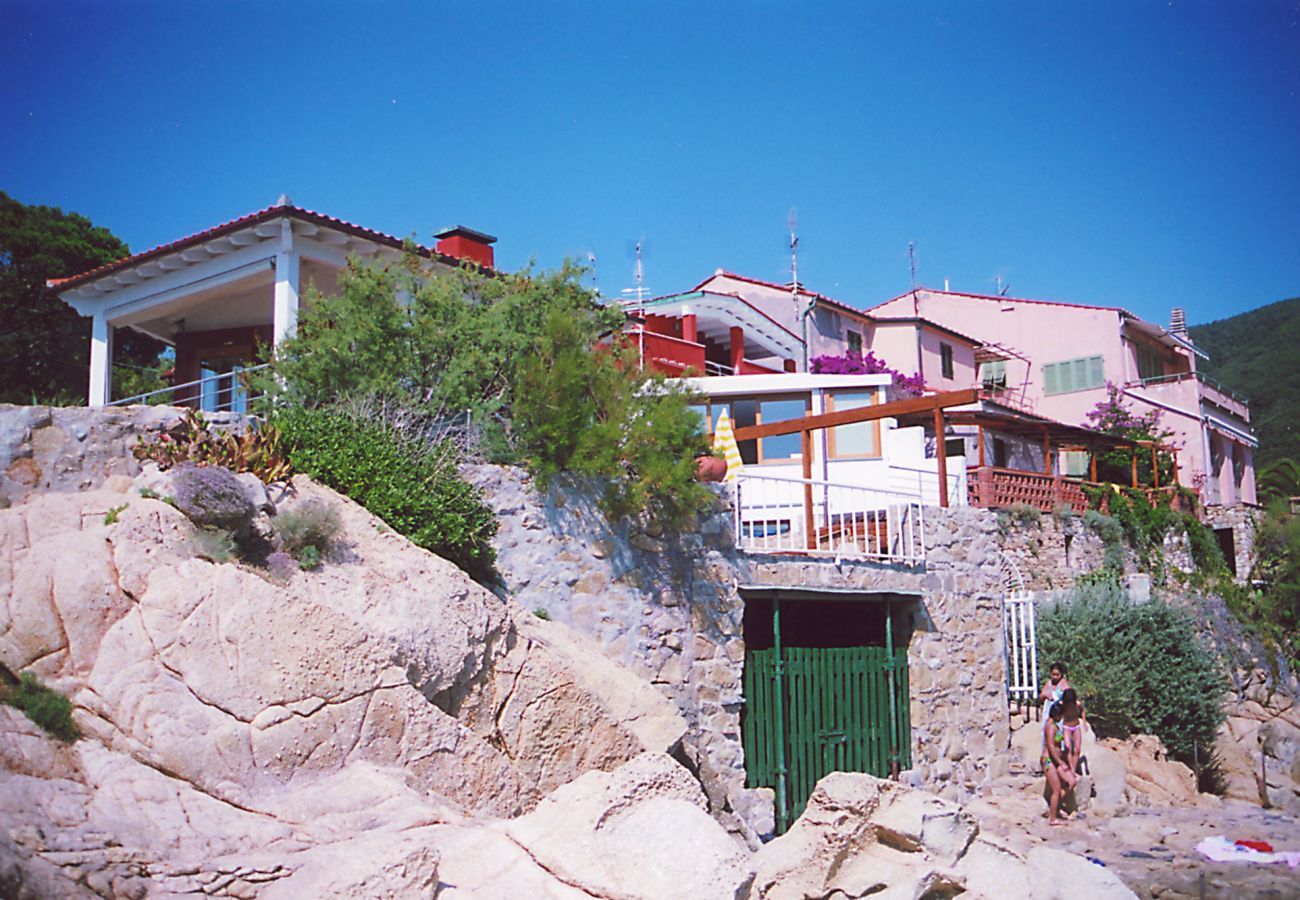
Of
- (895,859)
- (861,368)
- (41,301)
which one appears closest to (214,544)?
(895,859)

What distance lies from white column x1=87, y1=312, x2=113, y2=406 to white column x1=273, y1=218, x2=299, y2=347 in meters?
4.53

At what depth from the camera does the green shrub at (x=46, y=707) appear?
7809mm

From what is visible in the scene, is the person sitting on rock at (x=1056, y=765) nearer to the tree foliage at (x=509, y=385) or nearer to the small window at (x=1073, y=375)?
the tree foliage at (x=509, y=385)

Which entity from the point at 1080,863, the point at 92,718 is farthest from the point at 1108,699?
the point at 92,718

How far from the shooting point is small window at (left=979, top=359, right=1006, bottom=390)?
127 ft

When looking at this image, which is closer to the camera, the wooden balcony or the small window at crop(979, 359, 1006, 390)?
the wooden balcony

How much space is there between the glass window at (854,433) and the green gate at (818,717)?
10148 mm

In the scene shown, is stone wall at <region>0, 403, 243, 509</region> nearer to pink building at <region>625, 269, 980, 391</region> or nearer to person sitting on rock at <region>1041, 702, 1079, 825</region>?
person sitting on rock at <region>1041, 702, 1079, 825</region>

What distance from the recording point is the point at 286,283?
16844mm

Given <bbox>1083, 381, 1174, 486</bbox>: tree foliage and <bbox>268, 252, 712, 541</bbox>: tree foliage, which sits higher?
<bbox>1083, 381, 1174, 486</bbox>: tree foliage

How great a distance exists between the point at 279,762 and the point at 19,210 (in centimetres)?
2345

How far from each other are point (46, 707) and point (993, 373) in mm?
35046

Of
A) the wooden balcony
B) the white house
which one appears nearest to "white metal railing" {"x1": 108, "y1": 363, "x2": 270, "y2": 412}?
the white house

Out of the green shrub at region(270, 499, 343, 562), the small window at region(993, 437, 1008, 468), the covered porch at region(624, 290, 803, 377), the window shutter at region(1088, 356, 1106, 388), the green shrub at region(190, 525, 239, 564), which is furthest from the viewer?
the window shutter at region(1088, 356, 1106, 388)
